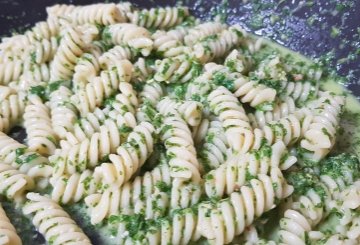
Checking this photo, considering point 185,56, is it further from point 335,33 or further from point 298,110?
point 335,33

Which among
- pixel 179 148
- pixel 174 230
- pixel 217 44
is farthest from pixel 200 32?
pixel 174 230

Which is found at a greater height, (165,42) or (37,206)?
(165,42)

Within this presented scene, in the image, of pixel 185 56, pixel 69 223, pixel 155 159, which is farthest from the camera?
pixel 185 56

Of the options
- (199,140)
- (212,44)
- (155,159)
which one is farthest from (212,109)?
(212,44)

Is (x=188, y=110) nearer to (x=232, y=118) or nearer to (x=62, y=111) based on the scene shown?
(x=232, y=118)

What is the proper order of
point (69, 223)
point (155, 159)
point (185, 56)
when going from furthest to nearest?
point (185, 56), point (155, 159), point (69, 223)

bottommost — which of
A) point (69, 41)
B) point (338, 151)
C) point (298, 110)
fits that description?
point (338, 151)

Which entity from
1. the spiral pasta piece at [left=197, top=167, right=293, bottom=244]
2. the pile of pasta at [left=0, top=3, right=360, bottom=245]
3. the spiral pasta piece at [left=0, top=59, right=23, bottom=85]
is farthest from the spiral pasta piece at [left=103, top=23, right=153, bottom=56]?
the spiral pasta piece at [left=197, top=167, right=293, bottom=244]
